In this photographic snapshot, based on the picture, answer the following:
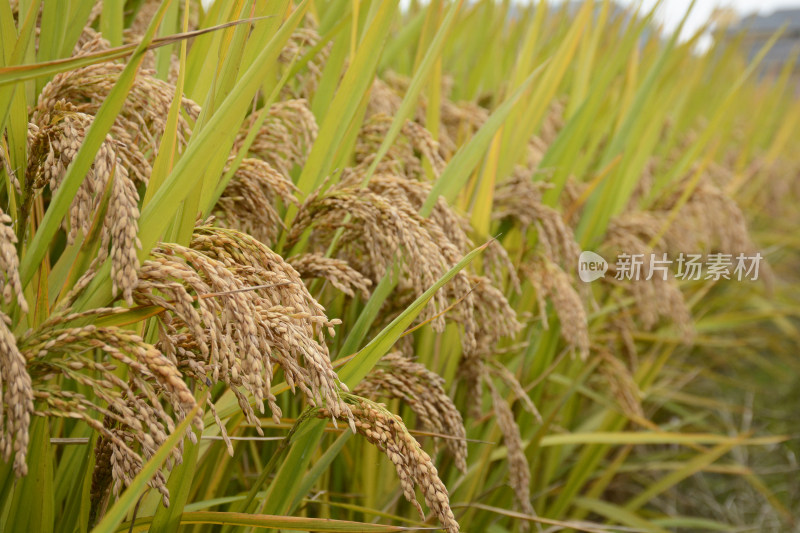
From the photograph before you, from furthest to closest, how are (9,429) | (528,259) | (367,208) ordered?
(528,259) → (367,208) → (9,429)

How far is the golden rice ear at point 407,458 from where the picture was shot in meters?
0.77

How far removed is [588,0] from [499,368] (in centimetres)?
117

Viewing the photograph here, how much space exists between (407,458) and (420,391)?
0.78 ft

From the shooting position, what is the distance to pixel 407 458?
2.64 ft

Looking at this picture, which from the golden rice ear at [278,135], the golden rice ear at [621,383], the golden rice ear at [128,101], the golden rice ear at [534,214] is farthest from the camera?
the golden rice ear at [621,383]

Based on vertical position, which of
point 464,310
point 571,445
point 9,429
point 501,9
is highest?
point 501,9

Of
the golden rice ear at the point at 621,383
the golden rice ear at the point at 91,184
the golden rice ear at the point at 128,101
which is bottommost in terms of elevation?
the golden rice ear at the point at 621,383

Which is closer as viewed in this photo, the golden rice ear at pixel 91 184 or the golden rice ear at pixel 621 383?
the golden rice ear at pixel 91 184

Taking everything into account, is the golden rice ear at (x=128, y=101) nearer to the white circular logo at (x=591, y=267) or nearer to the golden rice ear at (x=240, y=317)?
the golden rice ear at (x=240, y=317)

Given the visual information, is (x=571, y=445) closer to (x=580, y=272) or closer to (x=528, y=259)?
(x=580, y=272)

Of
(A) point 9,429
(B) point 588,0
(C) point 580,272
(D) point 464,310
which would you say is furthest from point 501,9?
(A) point 9,429

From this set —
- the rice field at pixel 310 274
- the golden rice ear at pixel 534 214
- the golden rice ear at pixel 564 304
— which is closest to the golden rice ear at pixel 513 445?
the rice field at pixel 310 274

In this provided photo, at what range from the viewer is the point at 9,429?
618 millimetres

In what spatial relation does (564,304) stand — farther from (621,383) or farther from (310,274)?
(310,274)
